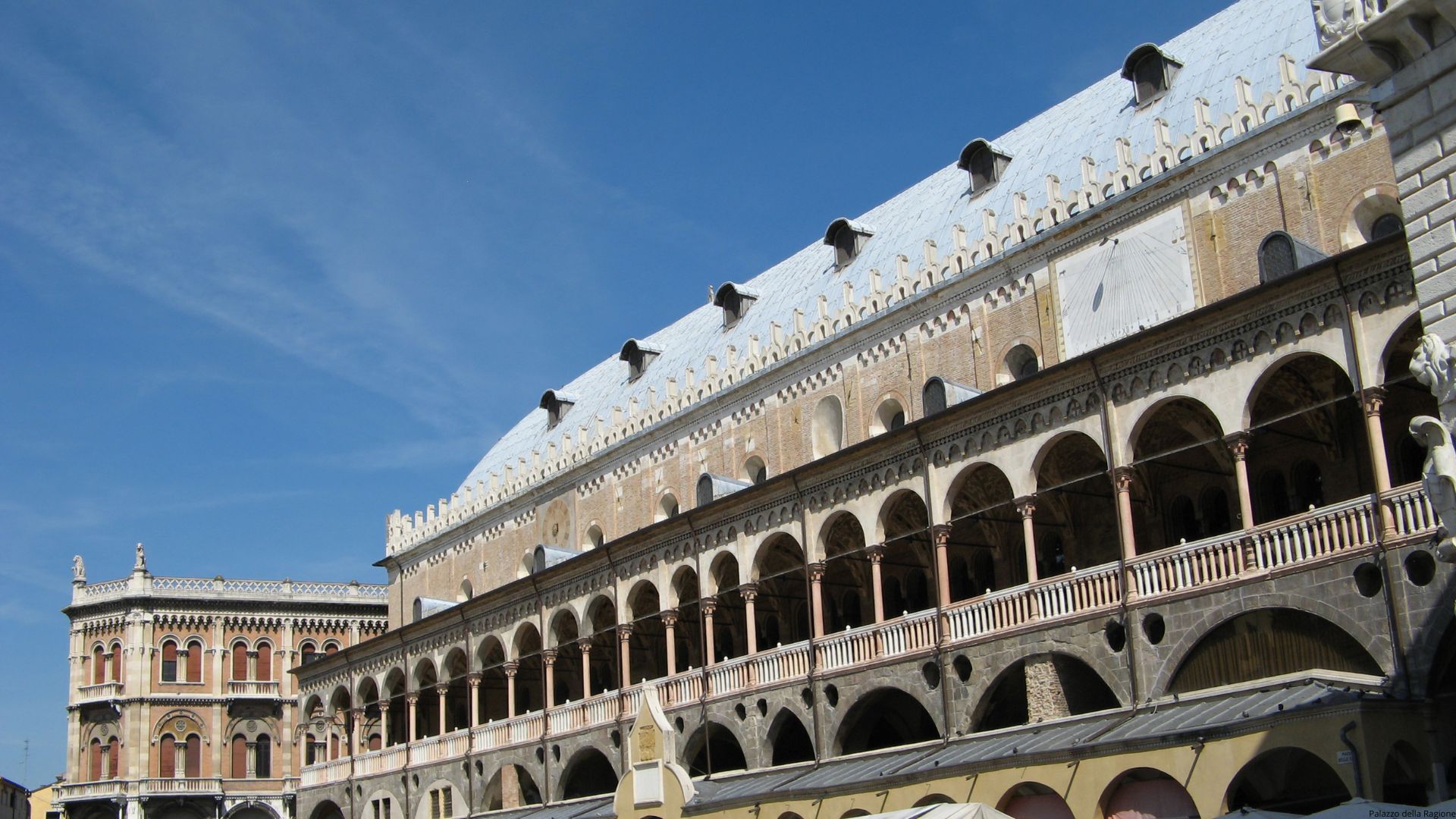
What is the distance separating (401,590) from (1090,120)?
3038 cm

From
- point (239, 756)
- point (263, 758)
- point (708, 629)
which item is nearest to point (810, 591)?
point (708, 629)

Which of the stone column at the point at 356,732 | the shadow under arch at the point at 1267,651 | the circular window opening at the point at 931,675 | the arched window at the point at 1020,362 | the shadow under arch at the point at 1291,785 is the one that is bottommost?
the shadow under arch at the point at 1291,785

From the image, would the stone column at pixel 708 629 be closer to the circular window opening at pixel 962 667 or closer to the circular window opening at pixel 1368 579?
the circular window opening at pixel 962 667

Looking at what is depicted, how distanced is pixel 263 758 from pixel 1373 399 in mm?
52816

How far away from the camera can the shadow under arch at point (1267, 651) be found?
76.5 ft

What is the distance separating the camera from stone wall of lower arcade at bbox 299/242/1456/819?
77.2 feet

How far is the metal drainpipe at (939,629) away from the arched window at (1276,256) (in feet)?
22.7

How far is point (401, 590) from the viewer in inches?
2184

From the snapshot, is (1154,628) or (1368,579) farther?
(1154,628)

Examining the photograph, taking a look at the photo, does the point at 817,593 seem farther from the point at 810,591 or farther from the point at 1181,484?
the point at 1181,484

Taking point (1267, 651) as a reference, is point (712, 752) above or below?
above

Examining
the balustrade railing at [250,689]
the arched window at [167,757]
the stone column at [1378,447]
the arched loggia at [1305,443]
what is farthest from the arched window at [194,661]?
the stone column at [1378,447]

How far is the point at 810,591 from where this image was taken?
107ft

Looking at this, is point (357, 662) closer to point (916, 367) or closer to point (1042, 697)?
point (916, 367)
